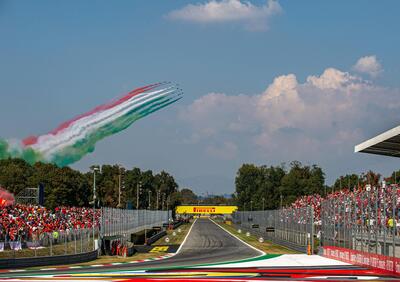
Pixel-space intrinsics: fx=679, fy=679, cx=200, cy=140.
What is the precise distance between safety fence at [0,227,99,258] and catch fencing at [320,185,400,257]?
17985mm

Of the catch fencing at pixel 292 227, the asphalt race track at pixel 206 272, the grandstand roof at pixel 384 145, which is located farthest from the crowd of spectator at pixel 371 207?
the catch fencing at pixel 292 227

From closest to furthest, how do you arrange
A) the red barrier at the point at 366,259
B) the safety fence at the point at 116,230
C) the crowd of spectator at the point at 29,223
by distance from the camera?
the red barrier at the point at 366,259 → the crowd of spectator at the point at 29,223 → the safety fence at the point at 116,230

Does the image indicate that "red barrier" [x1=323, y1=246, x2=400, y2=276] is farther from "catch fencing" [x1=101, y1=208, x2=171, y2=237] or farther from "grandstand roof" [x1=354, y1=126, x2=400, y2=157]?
"catch fencing" [x1=101, y1=208, x2=171, y2=237]

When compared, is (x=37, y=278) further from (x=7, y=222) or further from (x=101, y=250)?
(x=101, y=250)

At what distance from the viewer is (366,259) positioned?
41.3 meters

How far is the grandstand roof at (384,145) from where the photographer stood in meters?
37.0

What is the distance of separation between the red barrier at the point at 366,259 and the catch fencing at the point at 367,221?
0.93 ft

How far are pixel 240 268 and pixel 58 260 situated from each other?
11439 mm

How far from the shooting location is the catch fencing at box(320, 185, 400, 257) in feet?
118

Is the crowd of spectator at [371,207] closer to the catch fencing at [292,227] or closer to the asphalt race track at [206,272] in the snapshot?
the asphalt race track at [206,272]

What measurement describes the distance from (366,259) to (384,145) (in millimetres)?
7039

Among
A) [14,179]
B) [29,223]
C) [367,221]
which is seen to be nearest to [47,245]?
[29,223]

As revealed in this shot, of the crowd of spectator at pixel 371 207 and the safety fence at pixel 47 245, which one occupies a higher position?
the crowd of spectator at pixel 371 207

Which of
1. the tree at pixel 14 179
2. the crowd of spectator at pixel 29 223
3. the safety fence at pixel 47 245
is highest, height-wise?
the tree at pixel 14 179
